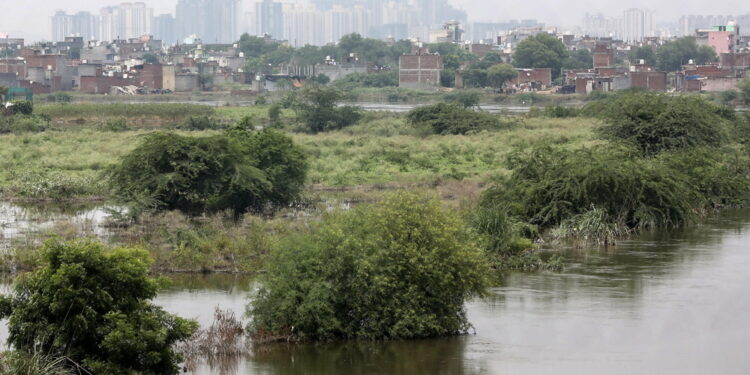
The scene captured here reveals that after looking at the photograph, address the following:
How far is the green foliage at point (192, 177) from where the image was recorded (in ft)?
82.4

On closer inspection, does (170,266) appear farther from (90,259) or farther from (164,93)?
(164,93)

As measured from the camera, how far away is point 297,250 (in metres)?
16.0

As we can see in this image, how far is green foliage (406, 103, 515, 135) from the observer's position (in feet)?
154

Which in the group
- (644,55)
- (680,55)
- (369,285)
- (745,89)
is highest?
(644,55)

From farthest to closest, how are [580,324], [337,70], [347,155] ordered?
[337,70]
[347,155]
[580,324]

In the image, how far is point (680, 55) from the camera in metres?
111

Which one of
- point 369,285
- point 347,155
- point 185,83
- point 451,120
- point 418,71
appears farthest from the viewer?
point 418,71

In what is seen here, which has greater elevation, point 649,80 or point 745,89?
point 649,80

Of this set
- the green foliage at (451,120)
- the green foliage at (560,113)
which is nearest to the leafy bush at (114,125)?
the green foliage at (451,120)

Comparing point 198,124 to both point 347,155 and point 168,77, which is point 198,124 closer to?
point 347,155

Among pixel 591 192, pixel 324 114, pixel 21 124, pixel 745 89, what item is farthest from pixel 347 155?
pixel 745 89

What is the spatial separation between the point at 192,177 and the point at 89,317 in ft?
40.8

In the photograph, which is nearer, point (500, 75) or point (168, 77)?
point (500, 75)

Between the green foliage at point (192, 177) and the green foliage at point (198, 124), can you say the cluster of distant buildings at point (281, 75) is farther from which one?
the green foliage at point (192, 177)
